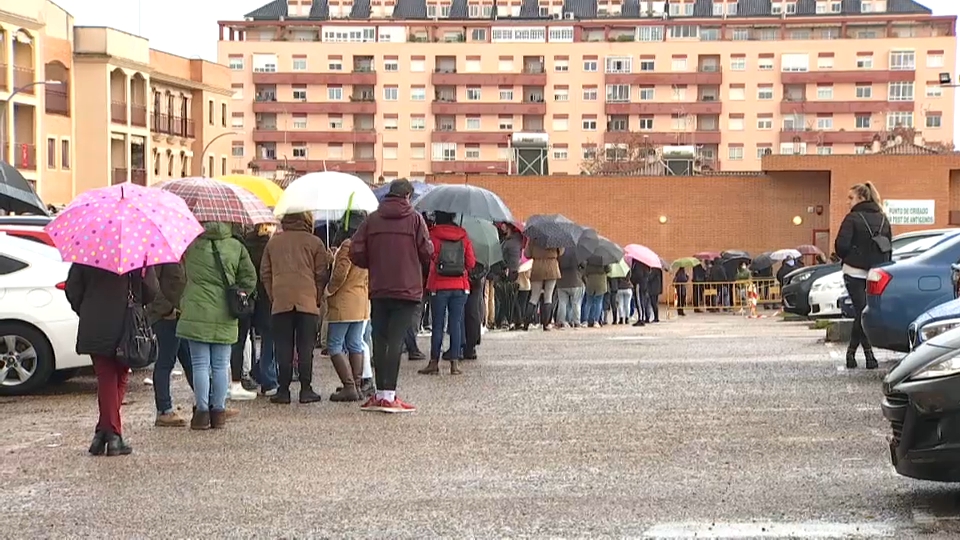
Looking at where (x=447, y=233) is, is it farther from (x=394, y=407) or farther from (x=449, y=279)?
(x=394, y=407)

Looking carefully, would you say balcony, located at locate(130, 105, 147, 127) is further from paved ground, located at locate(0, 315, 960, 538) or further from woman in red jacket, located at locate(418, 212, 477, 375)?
paved ground, located at locate(0, 315, 960, 538)

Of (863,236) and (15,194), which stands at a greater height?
(15,194)

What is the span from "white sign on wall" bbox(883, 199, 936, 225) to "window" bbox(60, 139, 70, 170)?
3244 centimetres

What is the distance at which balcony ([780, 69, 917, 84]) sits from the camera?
92.7m

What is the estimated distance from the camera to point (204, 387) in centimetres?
1077

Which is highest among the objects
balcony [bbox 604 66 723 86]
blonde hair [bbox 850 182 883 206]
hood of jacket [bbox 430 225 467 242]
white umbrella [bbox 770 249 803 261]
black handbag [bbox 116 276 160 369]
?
balcony [bbox 604 66 723 86]

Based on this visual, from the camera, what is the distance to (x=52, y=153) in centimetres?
5750

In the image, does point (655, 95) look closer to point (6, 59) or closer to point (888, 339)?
point (6, 59)

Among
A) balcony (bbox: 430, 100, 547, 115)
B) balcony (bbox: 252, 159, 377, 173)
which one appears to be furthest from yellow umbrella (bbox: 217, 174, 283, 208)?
balcony (bbox: 430, 100, 547, 115)

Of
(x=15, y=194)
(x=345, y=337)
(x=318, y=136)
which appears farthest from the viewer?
(x=318, y=136)

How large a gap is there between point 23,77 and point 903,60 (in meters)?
60.3

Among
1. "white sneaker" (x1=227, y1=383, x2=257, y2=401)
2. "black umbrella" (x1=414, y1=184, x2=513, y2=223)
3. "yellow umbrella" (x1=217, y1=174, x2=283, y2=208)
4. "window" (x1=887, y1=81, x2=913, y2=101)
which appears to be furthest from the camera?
"window" (x1=887, y1=81, x2=913, y2=101)

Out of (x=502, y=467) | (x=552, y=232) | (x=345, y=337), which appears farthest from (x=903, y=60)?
(x=502, y=467)

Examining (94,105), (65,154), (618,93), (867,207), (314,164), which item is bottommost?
(867,207)
